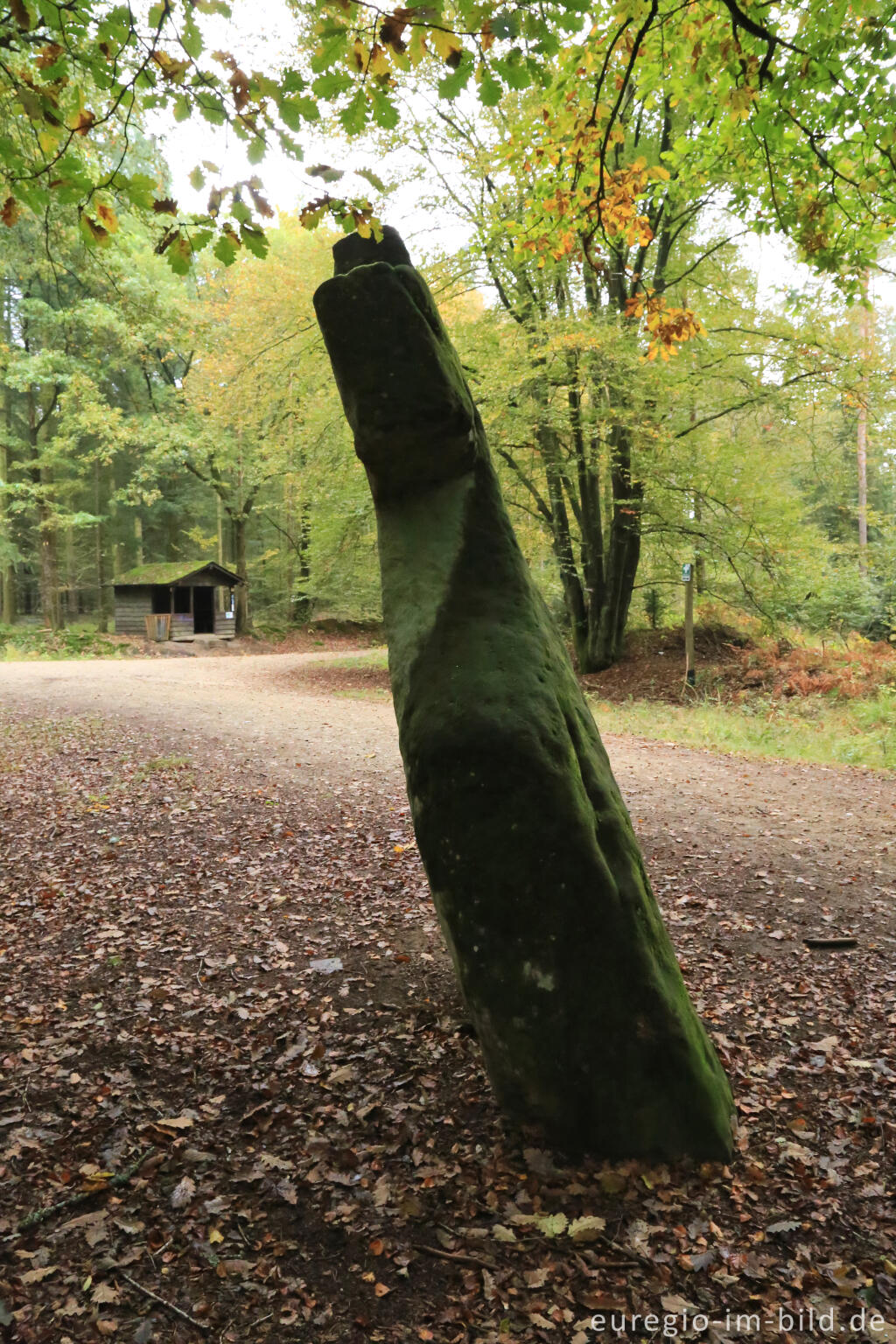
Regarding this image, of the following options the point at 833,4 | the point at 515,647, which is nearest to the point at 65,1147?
the point at 515,647

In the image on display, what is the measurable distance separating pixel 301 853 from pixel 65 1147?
132 inches

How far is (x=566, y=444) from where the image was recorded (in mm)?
16312

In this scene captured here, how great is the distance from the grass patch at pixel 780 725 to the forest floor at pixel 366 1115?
4.62 metres

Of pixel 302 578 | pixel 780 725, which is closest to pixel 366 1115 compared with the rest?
pixel 780 725

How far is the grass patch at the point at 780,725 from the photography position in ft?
36.9

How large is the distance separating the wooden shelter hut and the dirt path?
1276 centimetres

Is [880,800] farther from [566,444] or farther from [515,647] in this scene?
[566,444]

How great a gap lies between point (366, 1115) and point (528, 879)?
4.46ft

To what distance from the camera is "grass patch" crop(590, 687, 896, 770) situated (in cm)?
1123

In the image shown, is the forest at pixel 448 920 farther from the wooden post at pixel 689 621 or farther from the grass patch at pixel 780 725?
the wooden post at pixel 689 621

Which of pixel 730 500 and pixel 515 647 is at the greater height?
pixel 730 500

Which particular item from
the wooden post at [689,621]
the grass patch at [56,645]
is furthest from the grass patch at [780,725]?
the grass patch at [56,645]

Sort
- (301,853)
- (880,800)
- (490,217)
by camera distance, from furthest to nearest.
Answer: (490,217) → (880,800) → (301,853)

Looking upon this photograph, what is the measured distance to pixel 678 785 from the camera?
877cm
